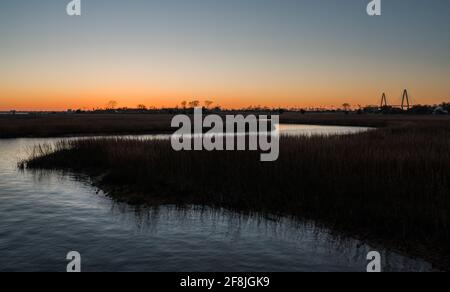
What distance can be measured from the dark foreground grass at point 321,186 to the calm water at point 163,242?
2.80 feet

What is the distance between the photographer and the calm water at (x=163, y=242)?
336 inches

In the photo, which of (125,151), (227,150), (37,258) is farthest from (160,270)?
(125,151)

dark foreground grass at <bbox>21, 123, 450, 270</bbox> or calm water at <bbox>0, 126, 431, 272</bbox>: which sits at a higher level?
dark foreground grass at <bbox>21, 123, 450, 270</bbox>

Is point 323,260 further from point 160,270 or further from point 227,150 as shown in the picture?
point 227,150

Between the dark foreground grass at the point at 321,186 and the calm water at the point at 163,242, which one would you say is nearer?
the calm water at the point at 163,242

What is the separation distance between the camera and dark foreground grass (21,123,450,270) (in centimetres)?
973

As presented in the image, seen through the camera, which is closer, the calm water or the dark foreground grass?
the calm water

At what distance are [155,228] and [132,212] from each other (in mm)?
2182

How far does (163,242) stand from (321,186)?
5.63 m

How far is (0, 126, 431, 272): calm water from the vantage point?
852 cm

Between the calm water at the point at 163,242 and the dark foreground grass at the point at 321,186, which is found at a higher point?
the dark foreground grass at the point at 321,186

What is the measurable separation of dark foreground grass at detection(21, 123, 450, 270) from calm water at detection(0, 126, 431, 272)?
85cm

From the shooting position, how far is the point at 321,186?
12.8 meters

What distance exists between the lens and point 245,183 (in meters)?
14.5
